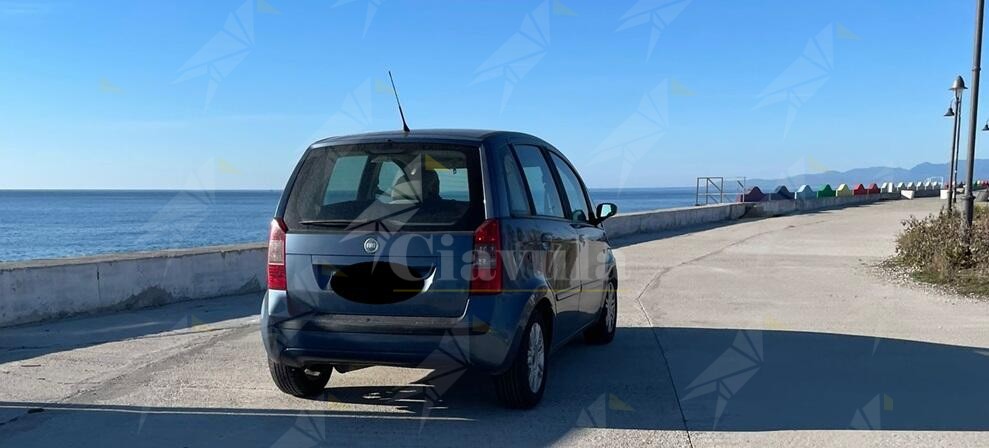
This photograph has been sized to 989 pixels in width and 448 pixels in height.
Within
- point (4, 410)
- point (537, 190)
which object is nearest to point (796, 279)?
point (537, 190)

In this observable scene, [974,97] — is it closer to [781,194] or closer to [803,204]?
[803,204]

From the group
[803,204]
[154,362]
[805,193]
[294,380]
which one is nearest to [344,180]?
[294,380]

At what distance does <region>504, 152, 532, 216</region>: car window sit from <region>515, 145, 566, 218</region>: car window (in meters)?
0.12

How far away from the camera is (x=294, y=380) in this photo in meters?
5.65

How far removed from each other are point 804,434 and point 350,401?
9.47 feet

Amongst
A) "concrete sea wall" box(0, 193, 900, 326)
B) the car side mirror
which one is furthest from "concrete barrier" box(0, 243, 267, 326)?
the car side mirror

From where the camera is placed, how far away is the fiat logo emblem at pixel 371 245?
16.4 ft

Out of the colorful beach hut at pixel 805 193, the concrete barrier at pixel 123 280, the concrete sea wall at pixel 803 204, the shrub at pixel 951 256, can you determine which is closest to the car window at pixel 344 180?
the concrete barrier at pixel 123 280

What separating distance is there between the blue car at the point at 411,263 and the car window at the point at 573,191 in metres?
1.09

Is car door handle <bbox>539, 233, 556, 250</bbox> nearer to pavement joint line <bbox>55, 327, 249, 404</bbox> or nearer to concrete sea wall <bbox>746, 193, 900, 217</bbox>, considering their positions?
pavement joint line <bbox>55, 327, 249, 404</bbox>

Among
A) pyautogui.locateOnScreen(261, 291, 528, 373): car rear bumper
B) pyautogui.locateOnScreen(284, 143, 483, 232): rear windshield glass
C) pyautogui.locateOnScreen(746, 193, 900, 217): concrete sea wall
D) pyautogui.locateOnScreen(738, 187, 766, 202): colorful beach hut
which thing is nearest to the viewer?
pyautogui.locateOnScreen(261, 291, 528, 373): car rear bumper

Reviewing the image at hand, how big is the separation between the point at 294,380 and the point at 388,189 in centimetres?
144

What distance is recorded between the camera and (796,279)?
12.6m

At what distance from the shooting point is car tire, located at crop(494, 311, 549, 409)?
17.2ft
